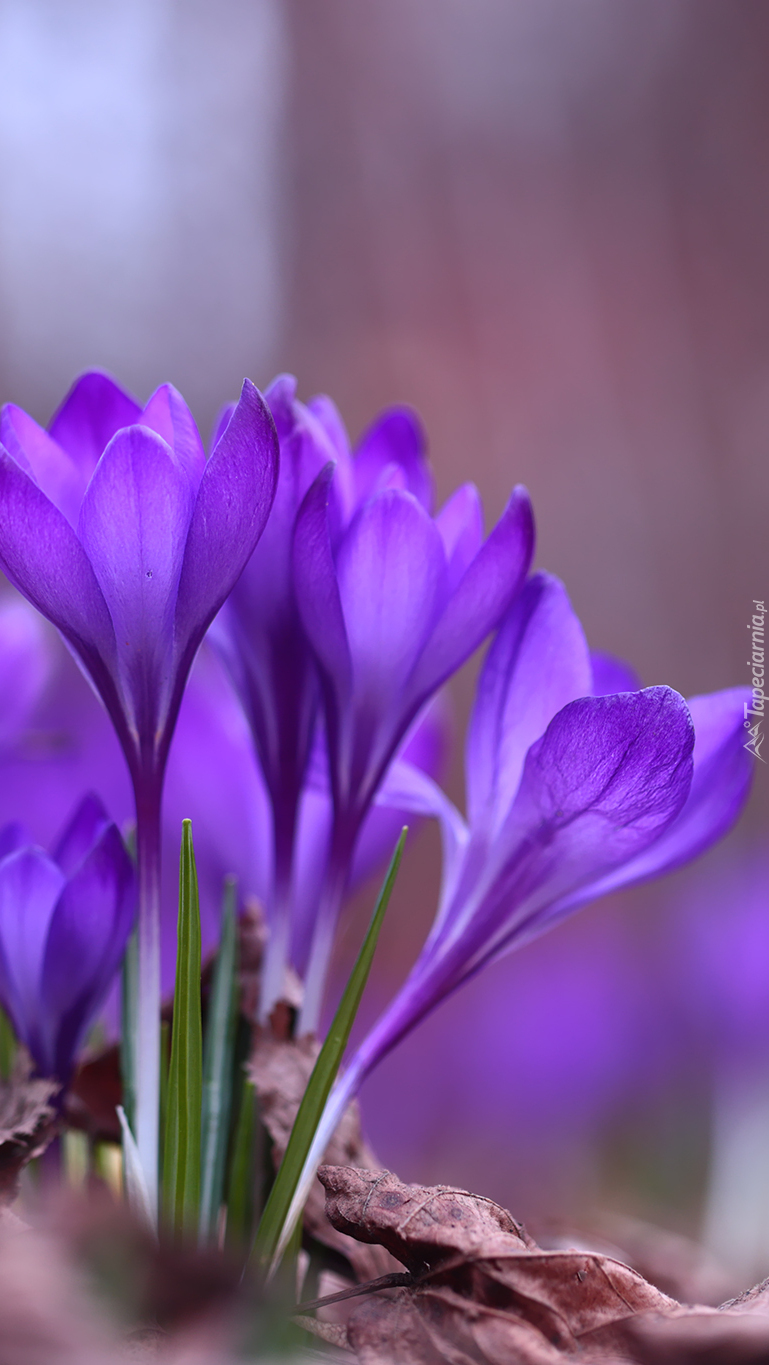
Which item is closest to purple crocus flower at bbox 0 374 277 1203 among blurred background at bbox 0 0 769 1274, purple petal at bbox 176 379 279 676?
purple petal at bbox 176 379 279 676

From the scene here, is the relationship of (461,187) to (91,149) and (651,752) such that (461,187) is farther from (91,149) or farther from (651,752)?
(651,752)

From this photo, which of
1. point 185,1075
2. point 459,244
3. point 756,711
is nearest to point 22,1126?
point 185,1075

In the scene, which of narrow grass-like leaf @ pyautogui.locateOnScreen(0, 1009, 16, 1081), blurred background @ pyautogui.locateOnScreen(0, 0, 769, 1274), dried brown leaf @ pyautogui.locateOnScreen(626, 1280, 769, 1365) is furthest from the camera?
blurred background @ pyautogui.locateOnScreen(0, 0, 769, 1274)

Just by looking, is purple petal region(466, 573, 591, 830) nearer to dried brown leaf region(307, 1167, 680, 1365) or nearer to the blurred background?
dried brown leaf region(307, 1167, 680, 1365)

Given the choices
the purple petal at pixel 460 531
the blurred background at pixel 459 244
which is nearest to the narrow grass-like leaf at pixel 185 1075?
the purple petal at pixel 460 531

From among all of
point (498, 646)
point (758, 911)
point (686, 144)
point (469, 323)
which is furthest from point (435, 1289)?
point (686, 144)

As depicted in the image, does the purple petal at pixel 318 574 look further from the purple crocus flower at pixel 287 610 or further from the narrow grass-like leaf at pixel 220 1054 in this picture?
the narrow grass-like leaf at pixel 220 1054

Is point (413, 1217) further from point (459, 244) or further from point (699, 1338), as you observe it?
point (459, 244)
